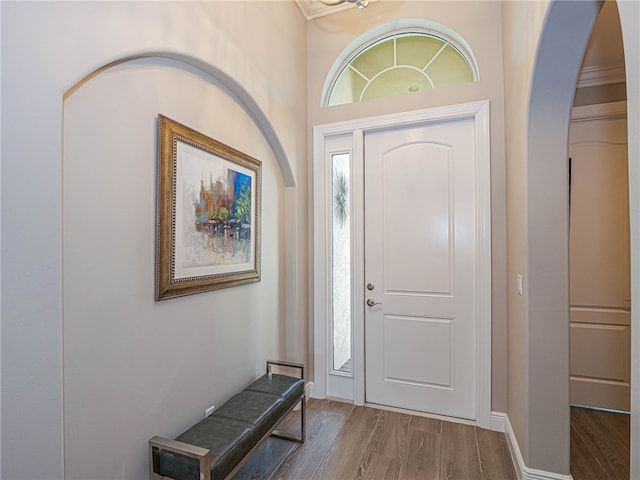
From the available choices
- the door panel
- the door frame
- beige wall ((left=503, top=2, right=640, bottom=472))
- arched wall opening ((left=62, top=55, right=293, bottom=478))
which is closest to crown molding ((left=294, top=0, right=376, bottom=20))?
the door frame

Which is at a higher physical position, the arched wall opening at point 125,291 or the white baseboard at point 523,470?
the arched wall opening at point 125,291

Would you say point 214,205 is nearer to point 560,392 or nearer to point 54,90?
point 54,90

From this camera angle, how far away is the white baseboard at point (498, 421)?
97.3 inches

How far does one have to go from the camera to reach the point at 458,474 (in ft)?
6.68

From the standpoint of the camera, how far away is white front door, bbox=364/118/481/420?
2.64 meters

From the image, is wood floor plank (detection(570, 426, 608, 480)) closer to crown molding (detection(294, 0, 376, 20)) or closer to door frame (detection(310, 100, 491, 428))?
door frame (detection(310, 100, 491, 428))

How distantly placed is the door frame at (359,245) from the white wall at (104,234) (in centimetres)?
78

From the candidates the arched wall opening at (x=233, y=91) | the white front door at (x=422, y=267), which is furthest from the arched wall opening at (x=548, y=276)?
the arched wall opening at (x=233, y=91)

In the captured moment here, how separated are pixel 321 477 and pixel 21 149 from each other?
6.98ft

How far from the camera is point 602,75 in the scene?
2688 mm

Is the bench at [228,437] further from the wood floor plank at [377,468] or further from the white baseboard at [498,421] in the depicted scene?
the white baseboard at [498,421]

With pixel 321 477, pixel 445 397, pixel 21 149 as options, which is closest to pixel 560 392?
pixel 445 397

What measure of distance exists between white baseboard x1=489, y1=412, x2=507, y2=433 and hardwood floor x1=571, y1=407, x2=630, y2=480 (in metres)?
0.41

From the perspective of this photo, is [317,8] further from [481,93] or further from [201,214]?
[201,214]
